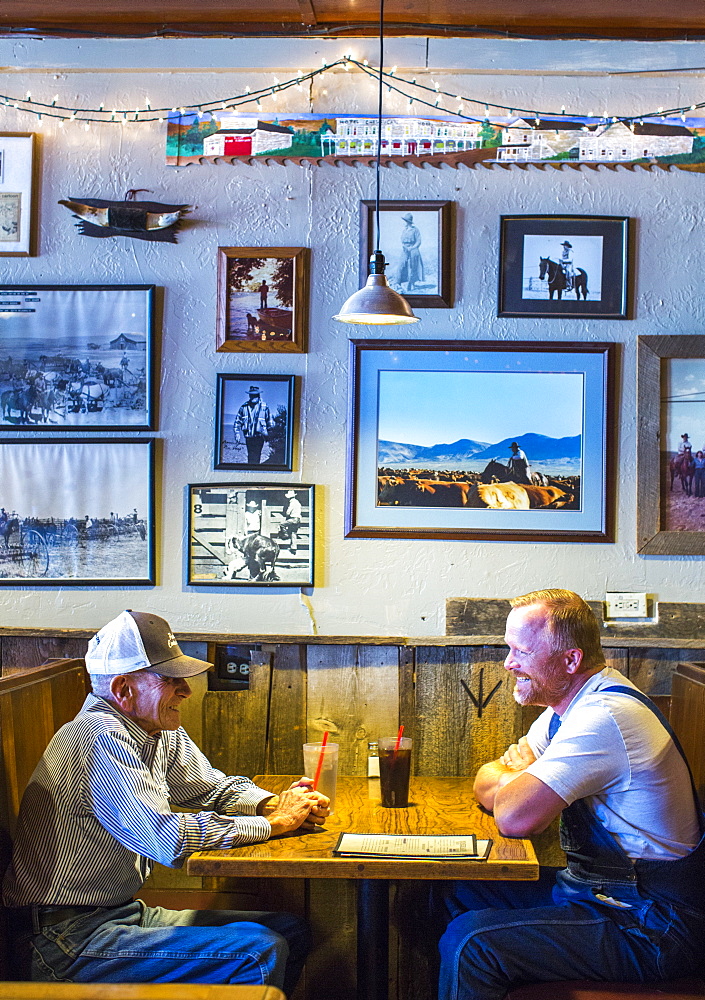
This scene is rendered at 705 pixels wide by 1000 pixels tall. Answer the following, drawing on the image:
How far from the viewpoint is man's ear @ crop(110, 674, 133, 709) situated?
106 inches

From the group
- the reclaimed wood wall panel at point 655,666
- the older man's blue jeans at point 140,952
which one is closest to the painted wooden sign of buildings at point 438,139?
the reclaimed wood wall panel at point 655,666

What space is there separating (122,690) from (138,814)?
1.22ft

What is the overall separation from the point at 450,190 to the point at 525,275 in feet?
1.39

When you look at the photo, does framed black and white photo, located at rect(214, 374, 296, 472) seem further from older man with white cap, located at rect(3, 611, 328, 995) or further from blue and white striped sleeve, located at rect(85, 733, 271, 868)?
blue and white striped sleeve, located at rect(85, 733, 271, 868)

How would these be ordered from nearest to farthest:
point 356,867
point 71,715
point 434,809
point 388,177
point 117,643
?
point 356,867 < point 117,643 < point 434,809 < point 71,715 < point 388,177

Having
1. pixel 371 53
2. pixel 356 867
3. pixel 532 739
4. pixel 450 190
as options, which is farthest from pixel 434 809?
pixel 371 53

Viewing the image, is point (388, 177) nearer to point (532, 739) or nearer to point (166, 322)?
point (166, 322)

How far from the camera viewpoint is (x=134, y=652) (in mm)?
2693

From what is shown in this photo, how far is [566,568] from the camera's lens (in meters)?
3.53

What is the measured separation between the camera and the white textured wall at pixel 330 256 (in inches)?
139

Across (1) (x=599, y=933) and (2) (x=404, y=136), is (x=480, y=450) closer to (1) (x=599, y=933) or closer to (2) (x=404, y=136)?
(2) (x=404, y=136)

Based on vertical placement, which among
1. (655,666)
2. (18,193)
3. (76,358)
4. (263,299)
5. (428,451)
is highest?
(18,193)

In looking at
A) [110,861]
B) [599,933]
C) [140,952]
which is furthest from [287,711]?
[599,933]

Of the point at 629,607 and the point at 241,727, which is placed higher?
the point at 629,607
